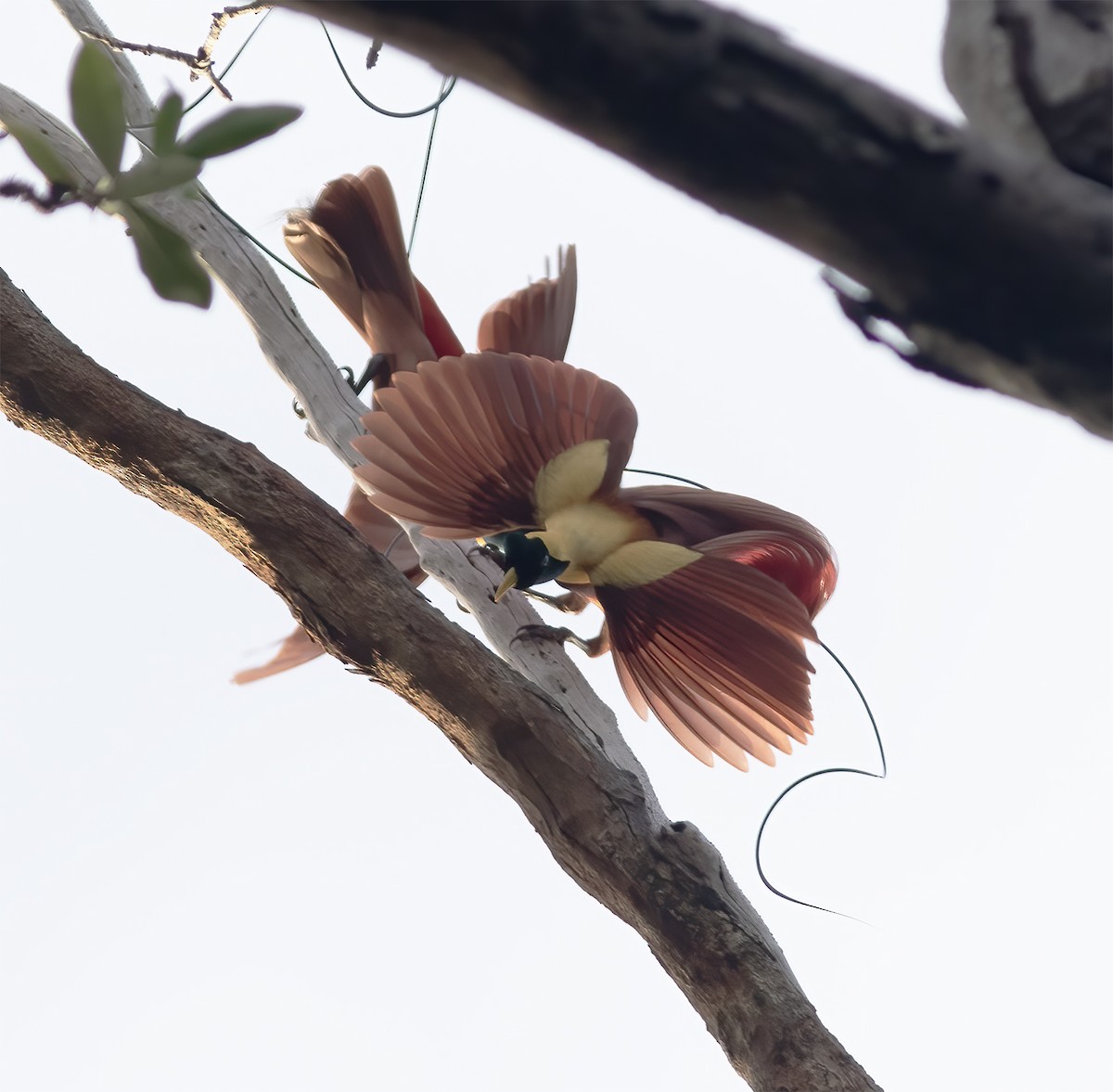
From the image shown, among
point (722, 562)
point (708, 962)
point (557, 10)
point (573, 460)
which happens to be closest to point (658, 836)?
point (708, 962)

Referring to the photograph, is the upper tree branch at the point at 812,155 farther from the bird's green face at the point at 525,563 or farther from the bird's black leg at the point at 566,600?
the bird's black leg at the point at 566,600

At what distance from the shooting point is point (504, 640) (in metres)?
1.13

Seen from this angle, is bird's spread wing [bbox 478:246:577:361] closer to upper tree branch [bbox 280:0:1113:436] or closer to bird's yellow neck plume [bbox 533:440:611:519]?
bird's yellow neck plume [bbox 533:440:611:519]

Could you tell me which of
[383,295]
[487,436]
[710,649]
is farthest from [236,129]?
[383,295]

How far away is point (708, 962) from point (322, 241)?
2.89 ft

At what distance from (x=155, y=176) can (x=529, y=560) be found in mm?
683

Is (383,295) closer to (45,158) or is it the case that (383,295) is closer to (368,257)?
(368,257)

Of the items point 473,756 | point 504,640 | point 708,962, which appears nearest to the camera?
point 708,962

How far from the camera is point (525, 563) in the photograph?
40.9 inches

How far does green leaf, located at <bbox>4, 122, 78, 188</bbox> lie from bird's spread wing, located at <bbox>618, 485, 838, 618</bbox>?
2.26 feet

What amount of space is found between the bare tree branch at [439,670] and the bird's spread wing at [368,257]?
290mm

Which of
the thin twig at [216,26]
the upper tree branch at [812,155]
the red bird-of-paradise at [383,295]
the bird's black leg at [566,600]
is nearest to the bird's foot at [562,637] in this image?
the bird's black leg at [566,600]

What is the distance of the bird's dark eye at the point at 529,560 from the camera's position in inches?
40.6

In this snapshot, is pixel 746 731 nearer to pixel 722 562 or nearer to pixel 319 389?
pixel 722 562
